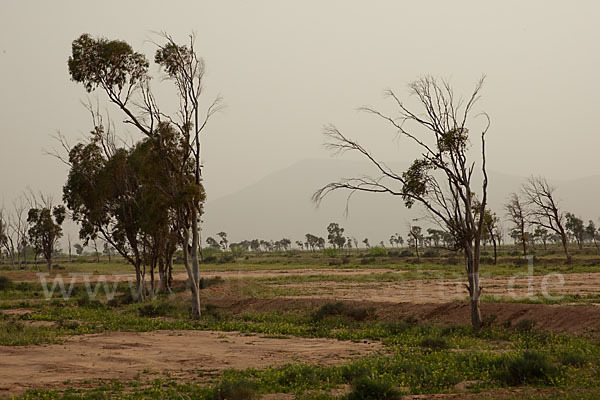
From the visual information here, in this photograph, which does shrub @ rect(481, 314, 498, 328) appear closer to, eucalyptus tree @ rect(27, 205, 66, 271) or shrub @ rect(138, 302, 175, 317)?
shrub @ rect(138, 302, 175, 317)

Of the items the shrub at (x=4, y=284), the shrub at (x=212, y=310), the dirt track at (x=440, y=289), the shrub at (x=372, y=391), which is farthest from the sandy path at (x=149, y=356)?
the shrub at (x=4, y=284)

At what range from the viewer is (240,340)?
2217cm

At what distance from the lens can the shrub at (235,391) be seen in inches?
466

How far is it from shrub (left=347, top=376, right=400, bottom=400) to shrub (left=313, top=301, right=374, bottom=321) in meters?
14.7

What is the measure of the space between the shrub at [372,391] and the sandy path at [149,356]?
→ 4.87 m

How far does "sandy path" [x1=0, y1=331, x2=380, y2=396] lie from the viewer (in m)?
15.3

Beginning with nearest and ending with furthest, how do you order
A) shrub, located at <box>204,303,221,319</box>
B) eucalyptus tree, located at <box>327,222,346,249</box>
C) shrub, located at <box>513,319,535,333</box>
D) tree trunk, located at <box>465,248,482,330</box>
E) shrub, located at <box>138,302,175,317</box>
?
shrub, located at <box>513,319,535,333</box> → tree trunk, located at <box>465,248,482,330</box> → shrub, located at <box>204,303,221,319</box> → shrub, located at <box>138,302,175,317</box> → eucalyptus tree, located at <box>327,222,346,249</box>

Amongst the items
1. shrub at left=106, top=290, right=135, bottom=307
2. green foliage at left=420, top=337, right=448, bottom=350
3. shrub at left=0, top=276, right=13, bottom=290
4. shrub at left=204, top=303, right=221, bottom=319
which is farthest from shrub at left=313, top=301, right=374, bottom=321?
shrub at left=0, top=276, right=13, bottom=290

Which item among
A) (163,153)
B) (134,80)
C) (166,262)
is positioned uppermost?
(134,80)

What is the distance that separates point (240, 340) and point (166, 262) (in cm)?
2426

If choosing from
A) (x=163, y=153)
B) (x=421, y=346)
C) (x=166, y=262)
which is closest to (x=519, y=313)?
(x=421, y=346)

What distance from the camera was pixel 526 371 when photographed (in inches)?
520

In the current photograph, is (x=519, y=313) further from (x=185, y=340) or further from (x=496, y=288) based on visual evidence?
(x=496, y=288)

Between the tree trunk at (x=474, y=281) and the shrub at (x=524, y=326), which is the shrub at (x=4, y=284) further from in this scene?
the shrub at (x=524, y=326)
